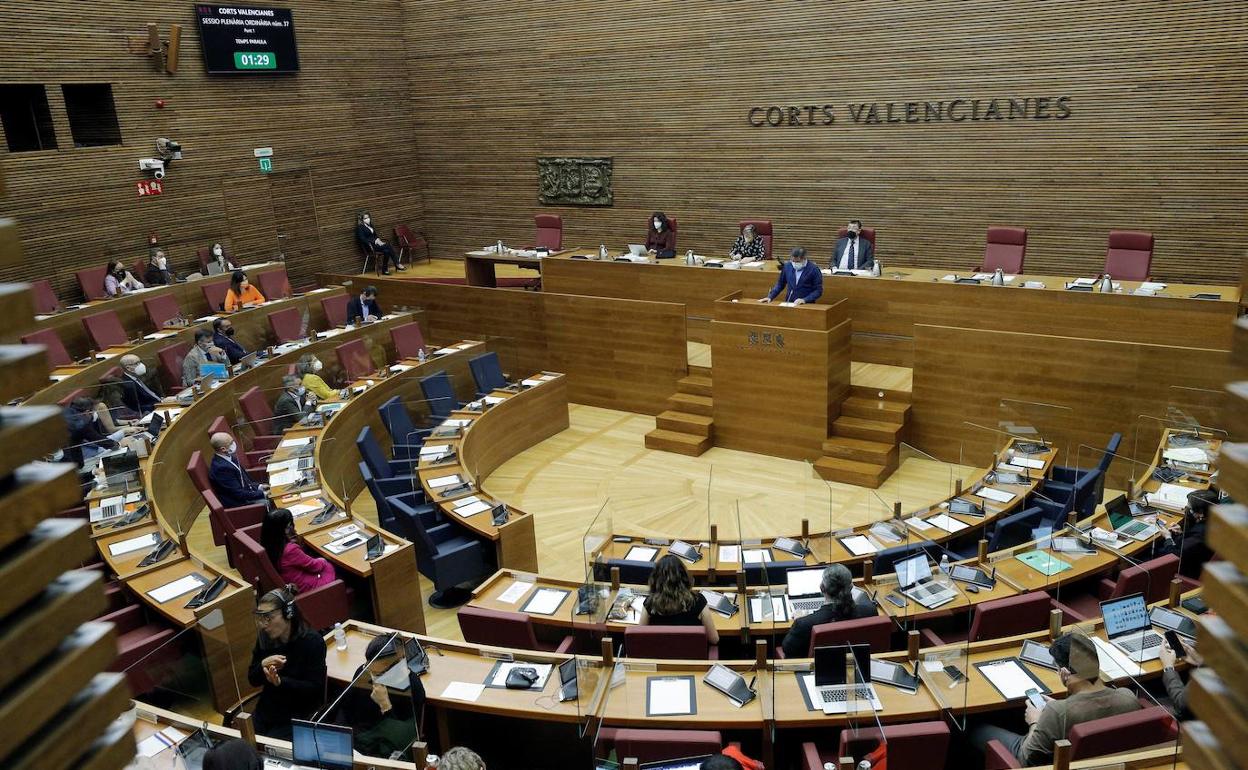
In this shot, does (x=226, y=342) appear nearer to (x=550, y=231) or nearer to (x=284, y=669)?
(x=550, y=231)

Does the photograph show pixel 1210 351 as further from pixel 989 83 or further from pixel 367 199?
pixel 367 199

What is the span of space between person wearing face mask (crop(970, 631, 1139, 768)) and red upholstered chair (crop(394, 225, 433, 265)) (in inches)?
601

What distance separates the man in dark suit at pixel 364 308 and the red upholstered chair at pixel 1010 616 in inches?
361

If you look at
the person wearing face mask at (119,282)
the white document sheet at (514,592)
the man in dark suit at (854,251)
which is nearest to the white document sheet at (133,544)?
the white document sheet at (514,592)

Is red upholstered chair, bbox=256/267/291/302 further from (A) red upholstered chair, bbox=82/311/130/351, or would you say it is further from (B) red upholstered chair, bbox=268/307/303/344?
(A) red upholstered chair, bbox=82/311/130/351

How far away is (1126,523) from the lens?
6.40 meters

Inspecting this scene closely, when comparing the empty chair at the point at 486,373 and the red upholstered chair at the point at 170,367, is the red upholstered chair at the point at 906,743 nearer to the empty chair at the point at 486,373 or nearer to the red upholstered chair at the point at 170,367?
the empty chair at the point at 486,373

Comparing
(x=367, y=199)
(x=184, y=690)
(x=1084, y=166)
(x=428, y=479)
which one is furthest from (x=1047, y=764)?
(x=367, y=199)

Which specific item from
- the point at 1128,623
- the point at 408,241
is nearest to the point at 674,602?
the point at 1128,623

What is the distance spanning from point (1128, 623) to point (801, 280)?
5.73 m

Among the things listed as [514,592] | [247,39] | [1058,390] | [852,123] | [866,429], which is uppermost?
[247,39]

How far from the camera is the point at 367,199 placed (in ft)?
55.2

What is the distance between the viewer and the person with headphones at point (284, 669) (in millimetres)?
4520

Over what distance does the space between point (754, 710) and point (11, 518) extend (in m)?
3.99
